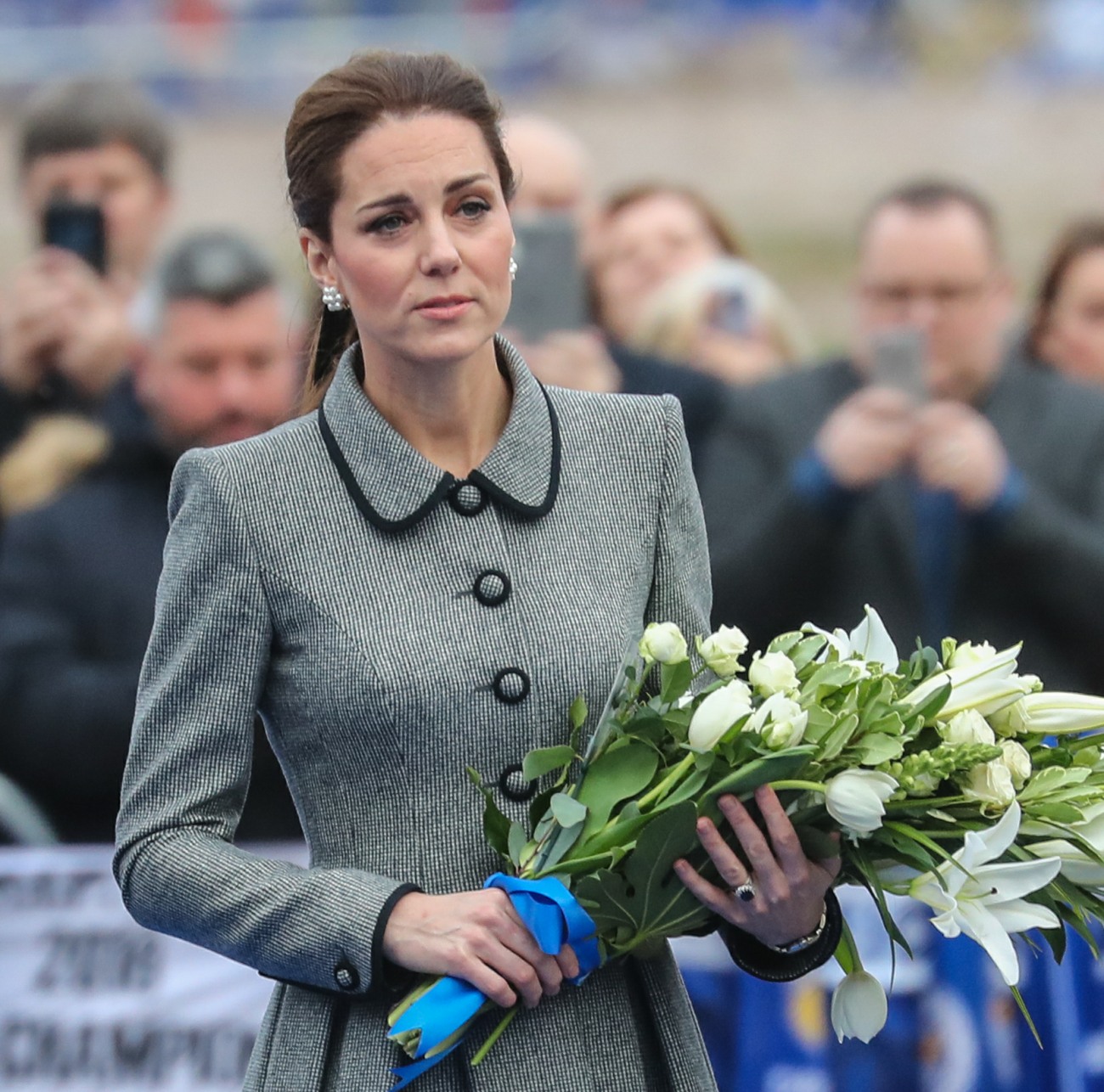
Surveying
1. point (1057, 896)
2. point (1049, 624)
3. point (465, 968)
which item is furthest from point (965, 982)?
point (465, 968)

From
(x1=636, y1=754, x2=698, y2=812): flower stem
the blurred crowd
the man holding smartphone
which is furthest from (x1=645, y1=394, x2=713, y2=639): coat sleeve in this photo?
the man holding smartphone

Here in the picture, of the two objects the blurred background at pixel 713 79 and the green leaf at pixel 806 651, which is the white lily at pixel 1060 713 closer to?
the green leaf at pixel 806 651

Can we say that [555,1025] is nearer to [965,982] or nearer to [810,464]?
[965,982]

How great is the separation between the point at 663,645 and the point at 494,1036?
1.43ft

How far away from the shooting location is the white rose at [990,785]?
204 cm

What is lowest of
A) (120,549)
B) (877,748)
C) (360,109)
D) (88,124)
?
(120,549)

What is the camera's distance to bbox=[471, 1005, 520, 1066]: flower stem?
2080 millimetres

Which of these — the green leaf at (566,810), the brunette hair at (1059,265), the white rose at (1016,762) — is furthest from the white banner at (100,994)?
the brunette hair at (1059,265)

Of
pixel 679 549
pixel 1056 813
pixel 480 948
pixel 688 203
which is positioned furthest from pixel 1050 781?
pixel 688 203

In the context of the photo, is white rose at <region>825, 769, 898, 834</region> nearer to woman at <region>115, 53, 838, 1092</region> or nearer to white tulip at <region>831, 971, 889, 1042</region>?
woman at <region>115, 53, 838, 1092</region>

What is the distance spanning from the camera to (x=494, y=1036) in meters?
2.08

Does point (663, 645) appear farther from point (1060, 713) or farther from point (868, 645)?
point (1060, 713)

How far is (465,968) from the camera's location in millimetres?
2002

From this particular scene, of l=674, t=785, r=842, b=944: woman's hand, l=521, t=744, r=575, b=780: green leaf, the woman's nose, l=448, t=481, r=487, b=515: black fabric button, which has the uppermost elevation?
the woman's nose
